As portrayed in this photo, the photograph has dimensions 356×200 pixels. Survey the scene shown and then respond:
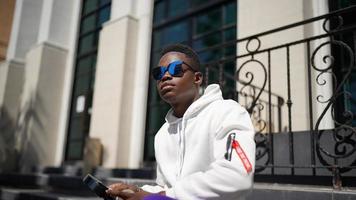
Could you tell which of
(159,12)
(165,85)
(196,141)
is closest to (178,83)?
(165,85)

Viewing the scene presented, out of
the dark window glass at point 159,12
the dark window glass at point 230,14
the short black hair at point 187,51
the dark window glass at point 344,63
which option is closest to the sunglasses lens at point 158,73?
the short black hair at point 187,51

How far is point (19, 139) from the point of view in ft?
35.1

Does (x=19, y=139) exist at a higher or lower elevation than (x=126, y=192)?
higher

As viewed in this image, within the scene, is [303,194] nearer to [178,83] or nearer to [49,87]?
[178,83]

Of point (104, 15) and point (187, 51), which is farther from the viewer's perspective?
point (104, 15)

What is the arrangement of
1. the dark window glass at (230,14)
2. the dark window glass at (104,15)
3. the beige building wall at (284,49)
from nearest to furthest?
the beige building wall at (284,49)
the dark window glass at (230,14)
the dark window glass at (104,15)

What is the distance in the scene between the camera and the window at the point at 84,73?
999cm

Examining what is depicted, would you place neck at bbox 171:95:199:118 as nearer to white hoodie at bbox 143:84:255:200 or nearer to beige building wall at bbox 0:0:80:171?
white hoodie at bbox 143:84:255:200

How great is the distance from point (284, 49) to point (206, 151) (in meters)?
4.08

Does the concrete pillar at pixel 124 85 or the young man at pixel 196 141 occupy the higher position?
the concrete pillar at pixel 124 85

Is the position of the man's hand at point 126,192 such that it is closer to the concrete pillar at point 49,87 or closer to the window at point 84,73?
the window at point 84,73

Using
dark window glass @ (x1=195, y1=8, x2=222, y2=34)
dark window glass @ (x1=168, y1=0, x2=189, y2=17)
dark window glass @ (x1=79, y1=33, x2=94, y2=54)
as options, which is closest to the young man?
dark window glass @ (x1=195, y1=8, x2=222, y2=34)

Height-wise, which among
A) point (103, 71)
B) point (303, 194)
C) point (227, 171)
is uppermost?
point (103, 71)

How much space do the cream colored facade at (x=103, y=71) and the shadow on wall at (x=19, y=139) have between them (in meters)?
0.04
